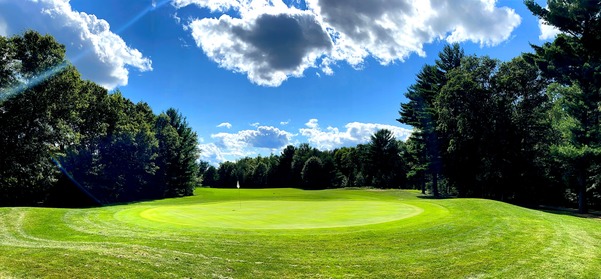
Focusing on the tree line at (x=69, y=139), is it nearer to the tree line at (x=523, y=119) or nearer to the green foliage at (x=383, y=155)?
the tree line at (x=523, y=119)

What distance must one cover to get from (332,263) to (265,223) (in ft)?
19.3

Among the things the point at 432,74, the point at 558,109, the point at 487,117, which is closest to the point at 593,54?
the point at 558,109

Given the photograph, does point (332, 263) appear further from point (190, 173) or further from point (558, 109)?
point (190, 173)

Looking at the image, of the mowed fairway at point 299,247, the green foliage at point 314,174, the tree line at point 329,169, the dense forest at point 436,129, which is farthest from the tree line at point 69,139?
the tree line at point 329,169

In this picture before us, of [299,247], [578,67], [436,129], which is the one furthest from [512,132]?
[299,247]

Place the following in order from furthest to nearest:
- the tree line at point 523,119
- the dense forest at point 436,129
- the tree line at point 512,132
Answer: the tree line at point 512,132, the dense forest at point 436,129, the tree line at point 523,119

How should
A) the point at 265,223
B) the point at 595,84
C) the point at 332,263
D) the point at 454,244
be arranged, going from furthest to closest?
the point at 595,84
the point at 265,223
the point at 454,244
the point at 332,263

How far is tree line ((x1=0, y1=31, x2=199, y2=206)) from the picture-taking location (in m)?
27.3

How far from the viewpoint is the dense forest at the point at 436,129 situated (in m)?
26.9

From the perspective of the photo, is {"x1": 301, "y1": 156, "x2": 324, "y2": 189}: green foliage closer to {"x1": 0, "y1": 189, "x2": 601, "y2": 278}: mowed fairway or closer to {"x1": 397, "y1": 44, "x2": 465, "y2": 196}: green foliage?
{"x1": 397, "y1": 44, "x2": 465, "y2": 196}: green foliage

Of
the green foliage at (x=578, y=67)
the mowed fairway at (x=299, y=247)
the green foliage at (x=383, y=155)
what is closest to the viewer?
the mowed fairway at (x=299, y=247)

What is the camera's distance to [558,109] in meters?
33.0

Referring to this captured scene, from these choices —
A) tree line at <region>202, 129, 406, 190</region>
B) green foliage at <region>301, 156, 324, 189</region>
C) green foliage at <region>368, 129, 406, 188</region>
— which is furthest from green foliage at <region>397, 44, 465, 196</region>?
green foliage at <region>301, 156, 324, 189</region>

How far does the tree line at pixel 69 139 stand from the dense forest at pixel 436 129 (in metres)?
0.10
